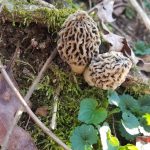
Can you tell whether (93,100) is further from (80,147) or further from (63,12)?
(63,12)

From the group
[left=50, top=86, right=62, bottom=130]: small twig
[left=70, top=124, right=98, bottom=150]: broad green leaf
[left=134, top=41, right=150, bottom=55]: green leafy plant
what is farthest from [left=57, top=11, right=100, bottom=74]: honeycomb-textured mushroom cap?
[left=134, top=41, right=150, bottom=55]: green leafy plant

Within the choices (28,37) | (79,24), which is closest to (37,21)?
(28,37)

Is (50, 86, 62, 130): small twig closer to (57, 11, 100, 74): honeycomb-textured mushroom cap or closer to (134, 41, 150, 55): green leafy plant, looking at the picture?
(57, 11, 100, 74): honeycomb-textured mushroom cap

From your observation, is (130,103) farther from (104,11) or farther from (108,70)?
(104,11)

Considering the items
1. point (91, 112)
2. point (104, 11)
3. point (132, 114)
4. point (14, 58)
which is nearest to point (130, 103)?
point (132, 114)

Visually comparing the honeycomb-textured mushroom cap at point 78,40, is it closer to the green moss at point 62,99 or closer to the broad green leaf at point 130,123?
the green moss at point 62,99

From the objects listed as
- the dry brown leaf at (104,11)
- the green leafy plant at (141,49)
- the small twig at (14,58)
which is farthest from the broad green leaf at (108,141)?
the green leafy plant at (141,49)
